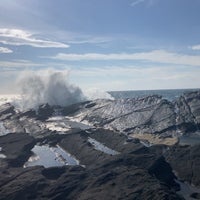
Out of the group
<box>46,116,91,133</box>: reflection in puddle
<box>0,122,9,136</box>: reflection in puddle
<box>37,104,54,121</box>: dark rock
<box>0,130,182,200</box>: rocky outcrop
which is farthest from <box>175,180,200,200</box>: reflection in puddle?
<box>37,104,54,121</box>: dark rock

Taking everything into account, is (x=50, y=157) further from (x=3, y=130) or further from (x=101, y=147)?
(x=3, y=130)

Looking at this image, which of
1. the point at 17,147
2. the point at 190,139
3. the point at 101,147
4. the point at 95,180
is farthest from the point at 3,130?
the point at 95,180

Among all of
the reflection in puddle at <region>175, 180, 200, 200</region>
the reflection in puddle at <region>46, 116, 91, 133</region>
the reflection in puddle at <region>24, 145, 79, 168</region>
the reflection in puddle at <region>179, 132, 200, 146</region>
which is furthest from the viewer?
the reflection in puddle at <region>46, 116, 91, 133</region>

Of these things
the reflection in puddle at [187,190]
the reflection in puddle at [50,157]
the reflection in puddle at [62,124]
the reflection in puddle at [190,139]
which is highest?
the reflection in puddle at [190,139]

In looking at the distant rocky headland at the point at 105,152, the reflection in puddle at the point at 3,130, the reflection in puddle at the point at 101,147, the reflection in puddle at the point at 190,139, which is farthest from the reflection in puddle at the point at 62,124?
the reflection in puddle at the point at 190,139

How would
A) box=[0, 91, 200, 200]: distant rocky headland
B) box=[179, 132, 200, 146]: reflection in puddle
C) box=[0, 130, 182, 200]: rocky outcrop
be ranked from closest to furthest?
1. box=[0, 130, 182, 200]: rocky outcrop
2. box=[0, 91, 200, 200]: distant rocky headland
3. box=[179, 132, 200, 146]: reflection in puddle

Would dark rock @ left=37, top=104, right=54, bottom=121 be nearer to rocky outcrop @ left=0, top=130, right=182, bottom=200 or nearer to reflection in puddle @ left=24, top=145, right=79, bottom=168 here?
reflection in puddle @ left=24, top=145, right=79, bottom=168

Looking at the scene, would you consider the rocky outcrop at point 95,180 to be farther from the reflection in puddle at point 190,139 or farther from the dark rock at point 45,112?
the dark rock at point 45,112

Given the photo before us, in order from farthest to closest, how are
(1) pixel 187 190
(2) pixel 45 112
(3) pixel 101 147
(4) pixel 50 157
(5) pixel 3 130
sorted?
(2) pixel 45 112, (5) pixel 3 130, (3) pixel 101 147, (4) pixel 50 157, (1) pixel 187 190

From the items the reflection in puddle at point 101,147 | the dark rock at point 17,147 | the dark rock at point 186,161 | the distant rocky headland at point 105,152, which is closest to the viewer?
the distant rocky headland at point 105,152
